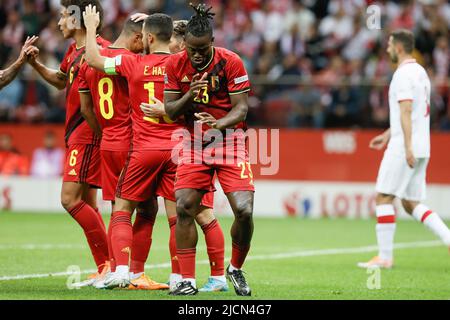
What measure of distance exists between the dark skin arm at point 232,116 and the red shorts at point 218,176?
0.38m

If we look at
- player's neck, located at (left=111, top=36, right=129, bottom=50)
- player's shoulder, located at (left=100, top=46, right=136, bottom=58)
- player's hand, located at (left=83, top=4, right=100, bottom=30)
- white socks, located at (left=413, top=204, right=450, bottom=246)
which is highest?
player's hand, located at (left=83, top=4, right=100, bottom=30)

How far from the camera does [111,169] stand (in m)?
9.30

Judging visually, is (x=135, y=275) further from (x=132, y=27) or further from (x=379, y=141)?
(x=379, y=141)

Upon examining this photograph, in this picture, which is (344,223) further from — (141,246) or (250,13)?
(141,246)

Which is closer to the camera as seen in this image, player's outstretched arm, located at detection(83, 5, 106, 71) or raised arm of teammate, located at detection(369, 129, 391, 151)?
player's outstretched arm, located at detection(83, 5, 106, 71)

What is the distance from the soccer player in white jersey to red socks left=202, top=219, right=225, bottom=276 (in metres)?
3.09

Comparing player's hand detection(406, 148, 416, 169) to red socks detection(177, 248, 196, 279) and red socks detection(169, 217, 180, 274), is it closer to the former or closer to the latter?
red socks detection(169, 217, 180, 274)

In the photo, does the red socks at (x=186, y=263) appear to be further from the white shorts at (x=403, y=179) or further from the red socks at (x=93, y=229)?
the white shorts at (x=403, y=179)

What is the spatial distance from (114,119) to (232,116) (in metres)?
1.50

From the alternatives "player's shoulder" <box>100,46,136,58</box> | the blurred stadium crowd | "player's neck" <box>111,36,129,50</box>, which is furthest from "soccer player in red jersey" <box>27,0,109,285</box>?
the blurred stadium crowd

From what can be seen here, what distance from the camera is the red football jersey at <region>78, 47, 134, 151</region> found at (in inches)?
365

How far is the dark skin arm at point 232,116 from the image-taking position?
820cm

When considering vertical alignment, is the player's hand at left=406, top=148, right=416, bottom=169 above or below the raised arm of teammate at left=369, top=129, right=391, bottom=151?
below
